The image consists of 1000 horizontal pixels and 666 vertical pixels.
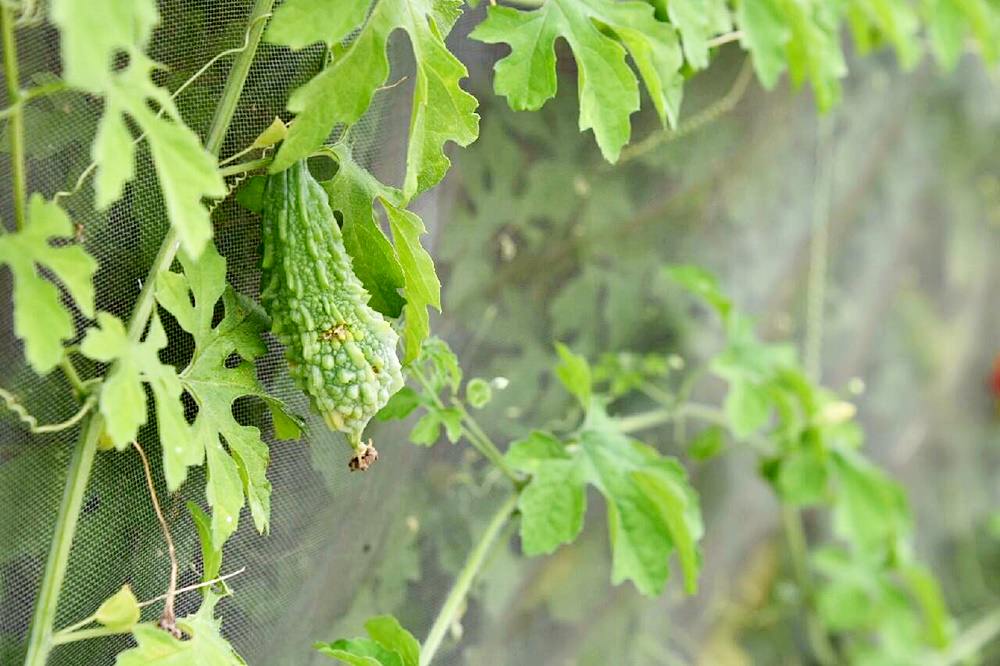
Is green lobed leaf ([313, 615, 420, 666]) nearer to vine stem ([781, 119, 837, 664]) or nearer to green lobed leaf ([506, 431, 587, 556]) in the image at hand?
green lobed leaf ([506, 431, 587, 556])

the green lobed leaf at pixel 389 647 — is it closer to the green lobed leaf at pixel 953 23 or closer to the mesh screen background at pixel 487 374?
the mesh screen background at pixel 487 374

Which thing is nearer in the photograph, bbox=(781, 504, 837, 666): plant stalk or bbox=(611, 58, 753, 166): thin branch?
bbox=(611, 58, 753, 166): thin branch

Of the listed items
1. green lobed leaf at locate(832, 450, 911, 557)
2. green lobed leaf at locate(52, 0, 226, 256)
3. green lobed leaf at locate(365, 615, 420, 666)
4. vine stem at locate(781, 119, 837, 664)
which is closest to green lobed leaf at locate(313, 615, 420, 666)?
green lobed leaf at locate(365, 615, 420, 666)

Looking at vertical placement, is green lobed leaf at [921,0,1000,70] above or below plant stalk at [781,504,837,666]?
above

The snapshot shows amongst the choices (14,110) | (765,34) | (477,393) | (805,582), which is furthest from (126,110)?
(805,582)

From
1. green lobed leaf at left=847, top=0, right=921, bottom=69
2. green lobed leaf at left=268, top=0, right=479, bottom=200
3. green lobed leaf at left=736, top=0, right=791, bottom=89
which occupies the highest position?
green lobed leaf at left=268, top=0, right=479, bottom=200

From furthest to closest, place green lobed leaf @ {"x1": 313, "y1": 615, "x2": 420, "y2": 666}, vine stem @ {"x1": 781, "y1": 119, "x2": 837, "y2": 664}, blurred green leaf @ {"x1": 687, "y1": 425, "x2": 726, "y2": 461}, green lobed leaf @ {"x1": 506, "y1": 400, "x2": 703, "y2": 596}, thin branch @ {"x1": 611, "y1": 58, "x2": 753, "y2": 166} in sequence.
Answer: vine stem @ {"x1": 781, "y1": 119, "x2": 837, "y2": 664}
blurred green leaf @ {"x1": 687, "y1": 425, "x2": 726, "y2": 461}
thin branch @ {"x1": 611, "y1": 58, "x2": 753, "y2": 166}
green lobed leaf @ {"x1": 506, "y1": 400, "x2": 703, "y2": 596}
green lobed leaf @ {"x1": 313, "y1": 615, "x2": 420, "y2": 666}

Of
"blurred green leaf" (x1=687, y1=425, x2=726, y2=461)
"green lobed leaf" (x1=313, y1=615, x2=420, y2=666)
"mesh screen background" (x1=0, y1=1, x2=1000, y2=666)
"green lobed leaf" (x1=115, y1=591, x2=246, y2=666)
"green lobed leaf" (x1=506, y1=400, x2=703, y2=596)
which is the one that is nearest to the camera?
"green lobed leaf" (x1=115, y1=591, x2=246, y2=666)
